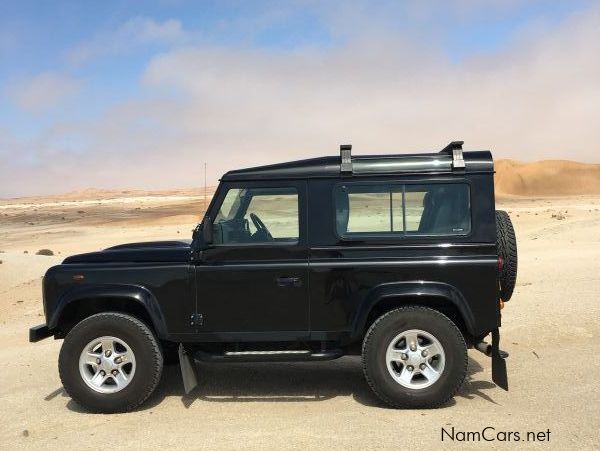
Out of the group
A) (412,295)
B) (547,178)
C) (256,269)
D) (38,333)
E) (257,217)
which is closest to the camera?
(412,295)

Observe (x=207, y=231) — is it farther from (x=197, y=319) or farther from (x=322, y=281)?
(x=322, y=281)

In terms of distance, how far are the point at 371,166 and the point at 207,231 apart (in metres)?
1.60

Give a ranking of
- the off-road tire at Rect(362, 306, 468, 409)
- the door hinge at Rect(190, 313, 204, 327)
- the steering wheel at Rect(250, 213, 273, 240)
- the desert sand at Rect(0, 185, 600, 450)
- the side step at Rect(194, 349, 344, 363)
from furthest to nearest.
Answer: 1. the steering wheel at Rect(250, 213, 273, 240)
2. the door hinge at Rect(190, 313, 204, 327)
3. the side step at Rect(194, 349, 344, 363)
4. the off-road tire at Rect(362, 306, 468, 409)
5. the desert sand at Rect(0, 185, 600, 450)

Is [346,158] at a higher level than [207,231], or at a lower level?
higher

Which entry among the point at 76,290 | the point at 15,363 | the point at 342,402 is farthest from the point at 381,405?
the point at 15,363

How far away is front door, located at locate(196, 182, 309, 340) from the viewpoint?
17.6 ft

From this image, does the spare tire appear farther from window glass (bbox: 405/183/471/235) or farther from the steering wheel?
the steering wheel

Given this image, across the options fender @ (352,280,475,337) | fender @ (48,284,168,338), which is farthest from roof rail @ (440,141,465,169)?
fender @ (48,284,168,338)

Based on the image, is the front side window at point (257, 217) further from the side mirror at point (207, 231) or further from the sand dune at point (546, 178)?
the sand dune at point (546, 178)

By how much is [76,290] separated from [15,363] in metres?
2.68

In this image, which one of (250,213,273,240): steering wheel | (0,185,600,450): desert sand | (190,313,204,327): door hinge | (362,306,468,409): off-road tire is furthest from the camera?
(250,213,273,240): steering wheel

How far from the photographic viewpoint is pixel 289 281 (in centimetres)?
536

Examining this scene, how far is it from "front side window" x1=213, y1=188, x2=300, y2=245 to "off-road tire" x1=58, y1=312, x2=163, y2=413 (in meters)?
1.10

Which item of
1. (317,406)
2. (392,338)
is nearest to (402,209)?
(392,338)
